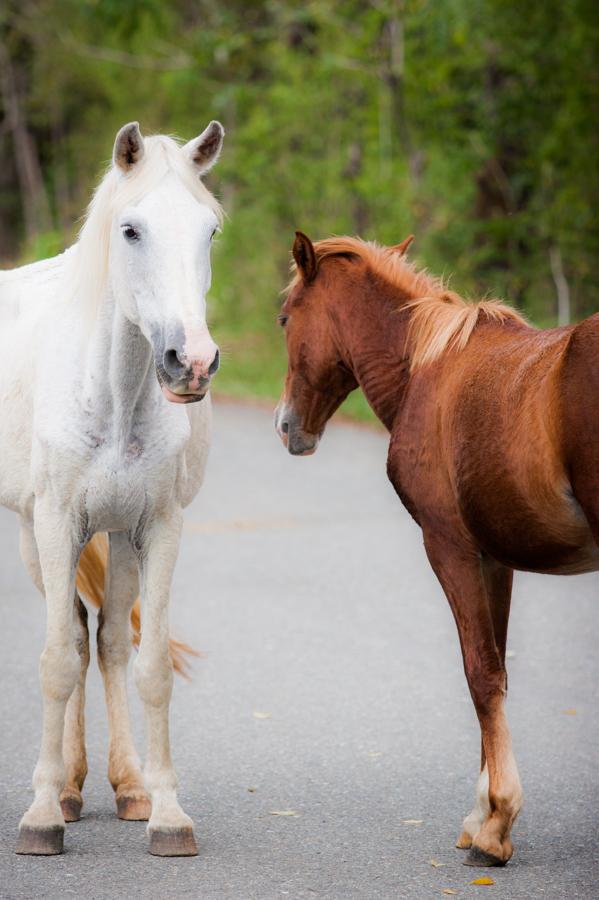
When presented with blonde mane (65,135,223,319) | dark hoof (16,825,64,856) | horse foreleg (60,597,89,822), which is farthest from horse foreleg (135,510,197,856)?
blonde mane (65,135,223,319)

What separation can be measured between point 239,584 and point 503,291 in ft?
36.2

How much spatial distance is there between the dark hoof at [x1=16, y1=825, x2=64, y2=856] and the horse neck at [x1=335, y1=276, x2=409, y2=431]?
184cm

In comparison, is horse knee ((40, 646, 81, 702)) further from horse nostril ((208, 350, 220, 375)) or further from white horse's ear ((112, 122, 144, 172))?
white horse's ear ((112, 122, 144, 172))

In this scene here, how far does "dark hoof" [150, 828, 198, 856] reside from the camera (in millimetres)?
4520

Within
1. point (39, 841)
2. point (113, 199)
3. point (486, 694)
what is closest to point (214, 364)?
point (113, 199)

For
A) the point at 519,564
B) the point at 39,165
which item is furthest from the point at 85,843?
the point at 39,165

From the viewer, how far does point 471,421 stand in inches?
172

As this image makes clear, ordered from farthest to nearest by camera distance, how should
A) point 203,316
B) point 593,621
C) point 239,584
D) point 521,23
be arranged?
point 521,23
point 239,584
point 593,621
point 203,316

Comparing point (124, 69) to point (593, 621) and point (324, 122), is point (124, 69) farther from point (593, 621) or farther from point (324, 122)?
point (593, 621)

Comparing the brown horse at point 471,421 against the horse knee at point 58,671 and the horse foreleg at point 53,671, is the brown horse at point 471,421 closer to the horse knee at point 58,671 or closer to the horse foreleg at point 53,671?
the horse foreleg at point 53,671

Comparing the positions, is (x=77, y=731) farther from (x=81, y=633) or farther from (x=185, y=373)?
(x=185, y=373)

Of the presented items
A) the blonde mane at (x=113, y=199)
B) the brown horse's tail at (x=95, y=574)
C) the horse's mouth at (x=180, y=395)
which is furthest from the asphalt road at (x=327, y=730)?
the blonde mane at (x=113, y=199)

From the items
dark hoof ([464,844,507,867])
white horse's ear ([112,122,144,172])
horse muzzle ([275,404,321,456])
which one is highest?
white horse's ear ([112,122,144,172])

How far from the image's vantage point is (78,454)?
459 centimetres
